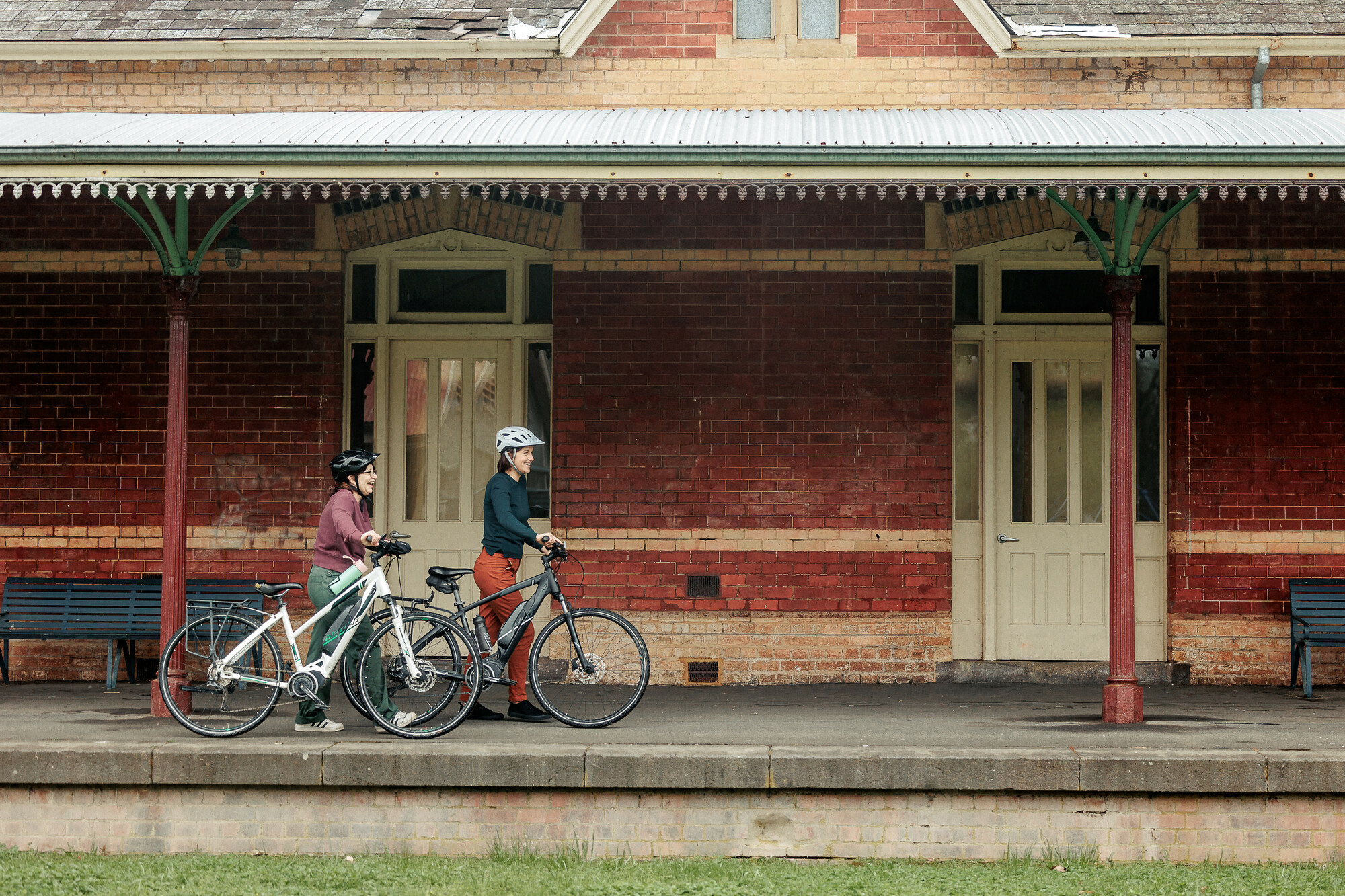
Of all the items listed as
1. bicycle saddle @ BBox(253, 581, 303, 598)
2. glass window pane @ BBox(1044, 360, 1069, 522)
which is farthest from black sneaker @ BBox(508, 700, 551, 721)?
glass window pane @ BBox(1044, 360, 1069, 522)

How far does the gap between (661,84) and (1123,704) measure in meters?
5.60

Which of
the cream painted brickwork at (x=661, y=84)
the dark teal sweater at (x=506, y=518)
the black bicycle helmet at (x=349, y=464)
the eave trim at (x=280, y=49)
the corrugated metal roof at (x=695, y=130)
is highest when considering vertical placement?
the eave trim at (x=280, y=49)

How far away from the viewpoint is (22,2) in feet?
34.4

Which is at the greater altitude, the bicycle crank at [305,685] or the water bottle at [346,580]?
the water bottle at [346,580]

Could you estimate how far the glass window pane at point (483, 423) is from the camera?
384 inches

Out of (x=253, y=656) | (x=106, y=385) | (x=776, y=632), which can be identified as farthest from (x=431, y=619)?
(x=106, y=385)

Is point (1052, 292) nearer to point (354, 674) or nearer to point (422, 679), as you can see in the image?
point (422, 679)

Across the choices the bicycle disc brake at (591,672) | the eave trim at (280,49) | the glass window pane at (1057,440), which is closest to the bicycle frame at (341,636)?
the bicycle disc brake at (591,672)

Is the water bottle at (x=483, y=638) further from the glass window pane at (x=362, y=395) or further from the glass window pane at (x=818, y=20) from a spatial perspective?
the glass window pane at (x=818, y=20)

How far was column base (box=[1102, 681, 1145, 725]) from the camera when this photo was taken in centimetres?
744

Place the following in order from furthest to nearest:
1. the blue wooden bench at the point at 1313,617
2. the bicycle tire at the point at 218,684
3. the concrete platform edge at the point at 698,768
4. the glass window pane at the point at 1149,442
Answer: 1. the glass window pane at the point at 1149,442
2. the blue wooden bench at the point at 1313,617
3. the bicycle tire at the point at 218,684
4. the concrete platform edge at the point at 698,768

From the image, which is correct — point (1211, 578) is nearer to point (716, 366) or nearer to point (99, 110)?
point (716, 366)

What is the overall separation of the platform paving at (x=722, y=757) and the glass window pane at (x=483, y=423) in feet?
8.83

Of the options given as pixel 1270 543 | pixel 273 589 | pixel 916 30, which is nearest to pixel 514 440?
pixel 273 589
